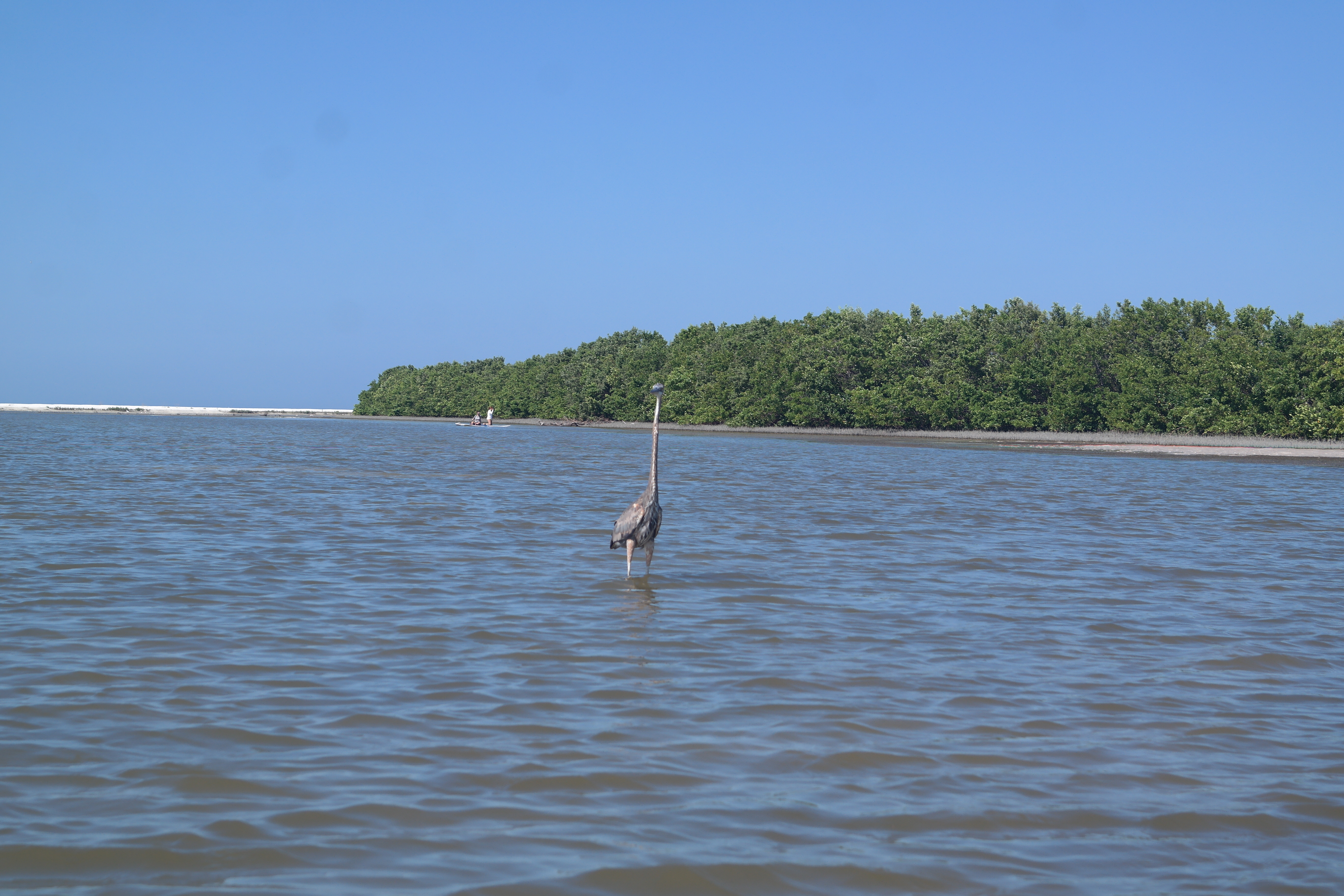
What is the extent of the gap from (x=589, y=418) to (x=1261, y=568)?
437 feet

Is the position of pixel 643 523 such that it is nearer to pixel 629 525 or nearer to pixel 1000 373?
pixel 629 525

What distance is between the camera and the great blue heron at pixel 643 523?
13.4 meters

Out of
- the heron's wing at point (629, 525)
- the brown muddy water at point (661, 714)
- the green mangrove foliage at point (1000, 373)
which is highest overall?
the green mangrove foliage at point (1000, 373)

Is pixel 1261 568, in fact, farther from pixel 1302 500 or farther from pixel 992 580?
pixel 1302 500

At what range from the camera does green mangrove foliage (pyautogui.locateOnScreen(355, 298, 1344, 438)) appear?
74750mm

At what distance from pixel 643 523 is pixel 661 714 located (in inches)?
219

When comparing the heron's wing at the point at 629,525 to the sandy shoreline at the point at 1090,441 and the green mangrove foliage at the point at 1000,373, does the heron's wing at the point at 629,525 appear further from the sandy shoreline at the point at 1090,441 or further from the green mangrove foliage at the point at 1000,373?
the green mangrove foliage at the point at 1000,373

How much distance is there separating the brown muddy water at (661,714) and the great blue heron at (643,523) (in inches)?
22.8

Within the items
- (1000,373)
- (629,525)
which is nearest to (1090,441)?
(1000,373)

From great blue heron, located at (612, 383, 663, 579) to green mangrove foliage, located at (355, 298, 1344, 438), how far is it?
6627 cm

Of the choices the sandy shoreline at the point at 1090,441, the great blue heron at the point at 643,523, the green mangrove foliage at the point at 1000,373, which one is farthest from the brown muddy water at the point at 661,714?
the green mangrove foliage at the point at 1000,373

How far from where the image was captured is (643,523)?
43.9 feet

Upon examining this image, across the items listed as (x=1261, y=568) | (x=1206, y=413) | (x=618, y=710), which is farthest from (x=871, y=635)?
(x=1206, y=413)

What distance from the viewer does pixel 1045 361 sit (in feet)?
308
